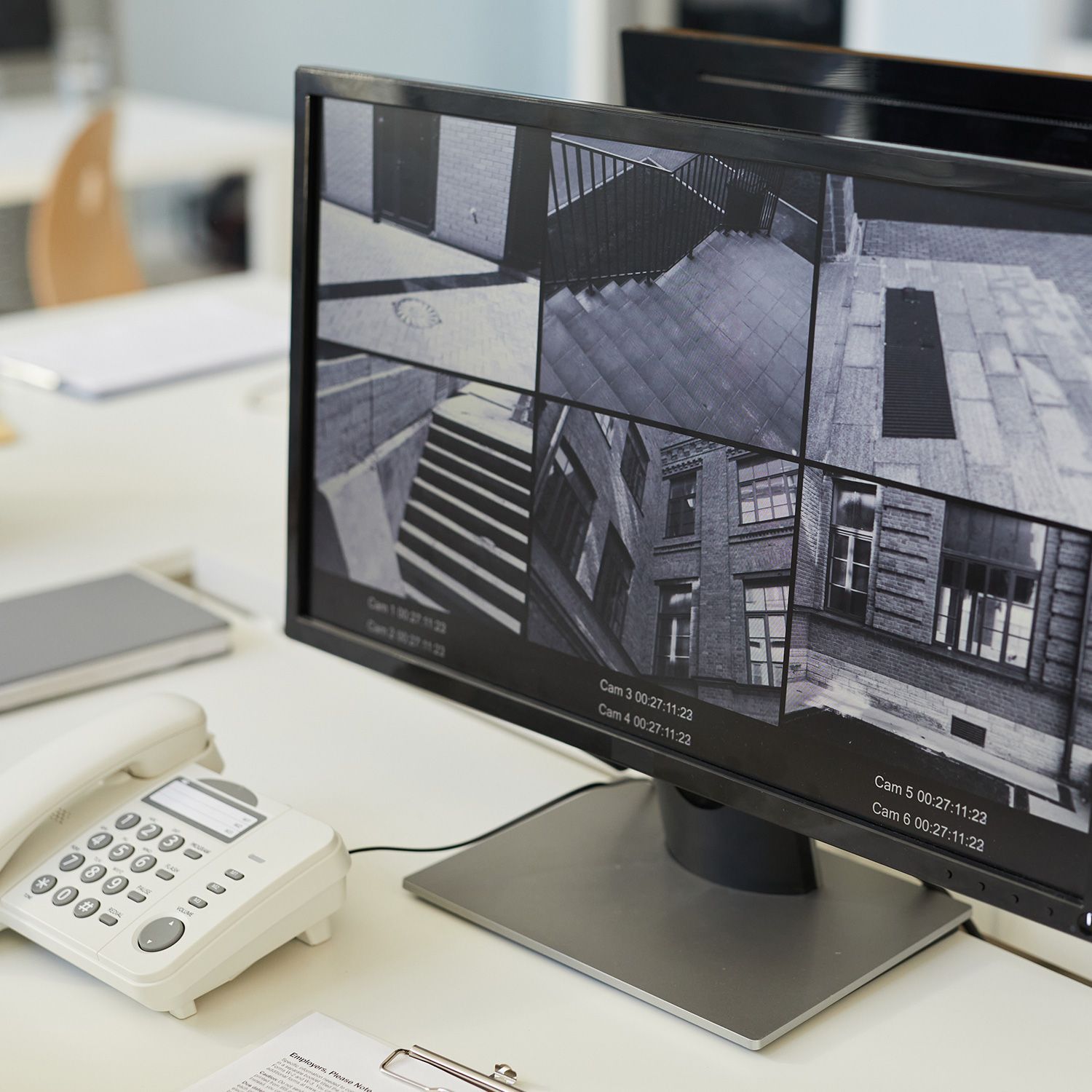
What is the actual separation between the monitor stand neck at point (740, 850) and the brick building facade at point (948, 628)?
0.14 m

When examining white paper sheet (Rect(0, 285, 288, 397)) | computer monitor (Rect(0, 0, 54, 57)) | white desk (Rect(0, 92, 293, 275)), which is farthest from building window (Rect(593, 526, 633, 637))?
computer monitor (Rect(0, 0, 54, 57))

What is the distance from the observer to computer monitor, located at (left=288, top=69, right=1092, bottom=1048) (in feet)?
2.13

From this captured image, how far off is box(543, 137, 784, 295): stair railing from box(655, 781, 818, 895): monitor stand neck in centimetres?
30

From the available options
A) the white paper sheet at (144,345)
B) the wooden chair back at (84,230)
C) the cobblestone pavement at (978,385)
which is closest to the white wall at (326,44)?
the wooden chair back at (84,230)

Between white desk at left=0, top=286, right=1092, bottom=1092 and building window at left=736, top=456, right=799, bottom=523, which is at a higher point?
building window at left=736, top=456, right=799, bottom=523

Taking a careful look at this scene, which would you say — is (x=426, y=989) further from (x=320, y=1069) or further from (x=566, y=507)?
(x=566, y=507)

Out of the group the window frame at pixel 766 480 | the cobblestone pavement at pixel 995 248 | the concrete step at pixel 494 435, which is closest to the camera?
the cobblestone pavement at pixel 995 248

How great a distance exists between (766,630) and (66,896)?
15.7 inches

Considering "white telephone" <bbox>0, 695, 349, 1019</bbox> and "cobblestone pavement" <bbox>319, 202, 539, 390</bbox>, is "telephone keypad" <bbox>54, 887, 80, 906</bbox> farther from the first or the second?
"cobblestone pavement" <bbox>319, 202, 539, 390</bbox>

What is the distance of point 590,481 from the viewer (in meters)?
0.79

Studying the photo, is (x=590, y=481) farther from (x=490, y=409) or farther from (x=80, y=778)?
(x=80, y=778)

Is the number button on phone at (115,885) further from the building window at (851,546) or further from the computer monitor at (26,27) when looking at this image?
the computer monitor at (26,27)

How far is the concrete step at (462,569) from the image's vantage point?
0.84 metres

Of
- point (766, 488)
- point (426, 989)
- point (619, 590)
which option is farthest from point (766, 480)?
point (426, 989)
